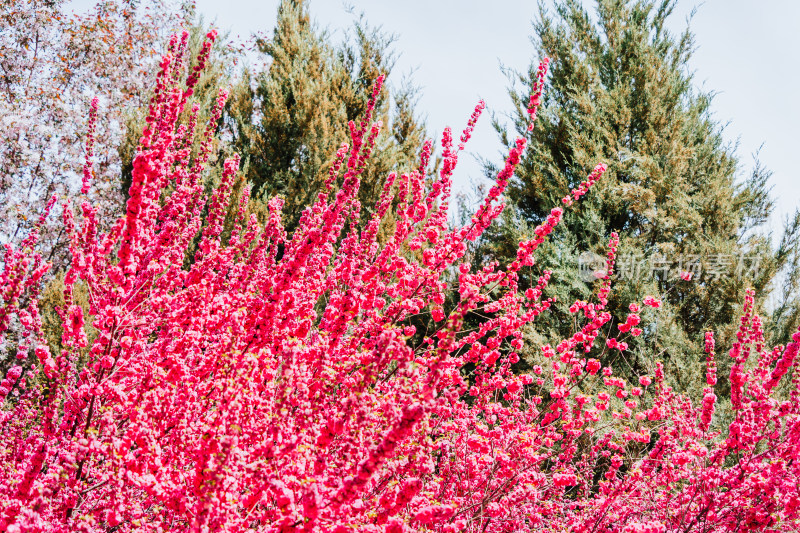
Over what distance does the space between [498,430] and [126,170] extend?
7.11 m

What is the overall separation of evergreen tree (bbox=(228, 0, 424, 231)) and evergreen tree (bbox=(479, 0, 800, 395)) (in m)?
2.20

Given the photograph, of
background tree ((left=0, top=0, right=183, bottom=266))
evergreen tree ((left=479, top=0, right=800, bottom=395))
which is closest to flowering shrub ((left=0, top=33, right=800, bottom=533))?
evergreen tree ((left=479, top=0, right=800, bottom=395))

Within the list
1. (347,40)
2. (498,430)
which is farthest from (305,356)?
(347,40)

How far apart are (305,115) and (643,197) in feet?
17.9

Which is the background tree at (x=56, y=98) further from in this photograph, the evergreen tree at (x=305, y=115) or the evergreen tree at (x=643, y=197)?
the evergreen tree at (x=643, y=197)

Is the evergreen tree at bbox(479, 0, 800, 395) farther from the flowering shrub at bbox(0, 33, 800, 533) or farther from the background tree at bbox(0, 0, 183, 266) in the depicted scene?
the background tree at bbox(0, 0, 183, 266)

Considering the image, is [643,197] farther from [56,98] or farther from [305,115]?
[56,98]

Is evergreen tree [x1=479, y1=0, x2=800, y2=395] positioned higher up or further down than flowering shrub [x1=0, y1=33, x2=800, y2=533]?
higher up

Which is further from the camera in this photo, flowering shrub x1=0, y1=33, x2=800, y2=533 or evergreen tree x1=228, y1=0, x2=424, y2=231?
evergreen tree x1=228, y1=0, x2=424, y2=231

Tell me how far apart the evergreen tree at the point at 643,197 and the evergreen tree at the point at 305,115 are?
86.7 inches

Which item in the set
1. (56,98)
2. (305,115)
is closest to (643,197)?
(305,115)

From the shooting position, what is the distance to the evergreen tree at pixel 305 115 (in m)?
8.46

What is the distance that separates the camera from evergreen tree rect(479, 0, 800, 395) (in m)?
7.00

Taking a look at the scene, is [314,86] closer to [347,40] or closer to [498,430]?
[347,40]
